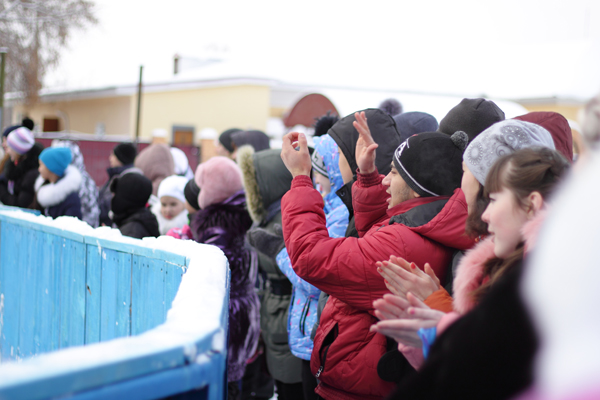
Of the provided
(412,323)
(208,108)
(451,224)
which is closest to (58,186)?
(451,224)

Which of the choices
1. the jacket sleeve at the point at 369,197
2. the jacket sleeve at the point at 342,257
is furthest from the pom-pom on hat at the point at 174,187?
the jacket sleeve at the point at 342,257

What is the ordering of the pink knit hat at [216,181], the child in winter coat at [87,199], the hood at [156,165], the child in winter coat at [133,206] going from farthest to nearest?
the hood at [156,165] → the child in winter coat at [87,199] → the child in winter coat at [133,206] → the pink knit hat at [216,181]

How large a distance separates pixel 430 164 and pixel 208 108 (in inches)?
840

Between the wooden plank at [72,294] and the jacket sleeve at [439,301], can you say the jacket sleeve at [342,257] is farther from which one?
the wooden plank at [72,294]

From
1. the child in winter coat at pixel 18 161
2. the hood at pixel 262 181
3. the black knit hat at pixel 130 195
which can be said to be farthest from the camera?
the child in winter coat at pixel 18 161

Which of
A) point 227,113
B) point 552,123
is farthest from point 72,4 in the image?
point 552,123

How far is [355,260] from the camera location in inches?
84.4

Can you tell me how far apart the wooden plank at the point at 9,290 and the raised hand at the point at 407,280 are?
256cm

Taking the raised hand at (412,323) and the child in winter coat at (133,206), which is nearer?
the raised hand at (412,323)

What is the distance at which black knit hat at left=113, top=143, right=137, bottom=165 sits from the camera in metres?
7.19

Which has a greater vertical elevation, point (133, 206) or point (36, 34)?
point (36, 34)

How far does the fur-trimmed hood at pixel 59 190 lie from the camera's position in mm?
5695

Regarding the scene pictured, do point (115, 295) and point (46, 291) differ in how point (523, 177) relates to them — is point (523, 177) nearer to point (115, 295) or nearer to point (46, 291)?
point (115, 295)

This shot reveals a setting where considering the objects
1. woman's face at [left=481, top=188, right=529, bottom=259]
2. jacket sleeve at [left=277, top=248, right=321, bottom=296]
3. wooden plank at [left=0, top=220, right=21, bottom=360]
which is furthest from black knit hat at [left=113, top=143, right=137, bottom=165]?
woman's face at [left=481, top=188, right=529, bottom=259]
